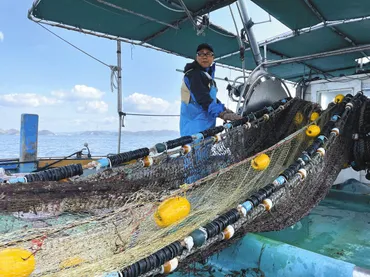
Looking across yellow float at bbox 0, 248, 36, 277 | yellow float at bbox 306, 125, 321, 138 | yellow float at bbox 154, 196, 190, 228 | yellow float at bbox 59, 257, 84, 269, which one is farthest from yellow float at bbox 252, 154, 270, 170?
yellow float at bbox 0, 248, 36, 277

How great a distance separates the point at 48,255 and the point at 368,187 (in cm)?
522

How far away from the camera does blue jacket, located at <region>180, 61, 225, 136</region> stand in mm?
3609

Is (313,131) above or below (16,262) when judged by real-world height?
above

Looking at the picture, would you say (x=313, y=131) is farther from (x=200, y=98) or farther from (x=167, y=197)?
(x=167, y=197)

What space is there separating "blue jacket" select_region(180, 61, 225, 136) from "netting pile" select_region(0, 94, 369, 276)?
1.27ft

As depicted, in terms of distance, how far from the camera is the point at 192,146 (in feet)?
9.93

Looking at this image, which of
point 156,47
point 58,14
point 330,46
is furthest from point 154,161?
point 330,46

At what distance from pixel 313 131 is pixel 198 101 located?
1.37 metres

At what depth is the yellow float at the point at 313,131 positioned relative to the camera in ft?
10.7

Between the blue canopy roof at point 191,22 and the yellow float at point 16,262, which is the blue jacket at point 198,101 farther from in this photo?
the yellow float at point 16,262

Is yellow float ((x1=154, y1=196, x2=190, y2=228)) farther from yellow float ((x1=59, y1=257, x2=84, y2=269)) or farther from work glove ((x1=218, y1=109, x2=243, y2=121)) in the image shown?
work glove ((x1=218, y1=109, x2=243, y2=121))

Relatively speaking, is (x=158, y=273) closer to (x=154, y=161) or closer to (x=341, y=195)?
(x=154, y=161)

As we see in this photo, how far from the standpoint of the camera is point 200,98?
3.62 m

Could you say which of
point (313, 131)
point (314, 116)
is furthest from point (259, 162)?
point (314, 116)
